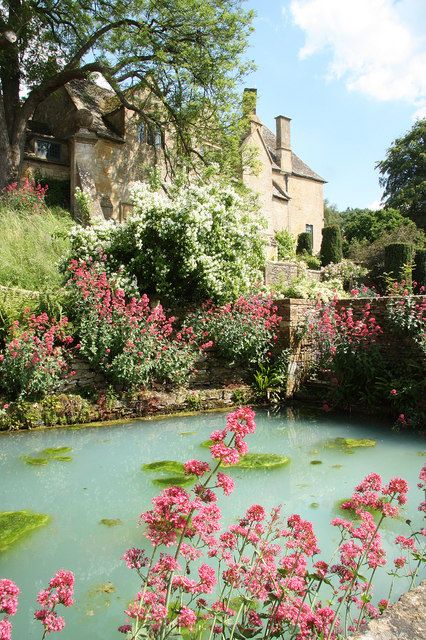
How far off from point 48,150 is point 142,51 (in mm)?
6734

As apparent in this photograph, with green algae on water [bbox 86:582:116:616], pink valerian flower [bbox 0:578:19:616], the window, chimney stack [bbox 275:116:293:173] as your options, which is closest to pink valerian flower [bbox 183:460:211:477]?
pink valerian flower [bbox 0:578:19:616]

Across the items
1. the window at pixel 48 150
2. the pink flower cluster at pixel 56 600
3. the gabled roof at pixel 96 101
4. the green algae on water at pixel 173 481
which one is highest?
the gabled roof at pixel 96 101

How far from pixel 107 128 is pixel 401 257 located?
568 inches

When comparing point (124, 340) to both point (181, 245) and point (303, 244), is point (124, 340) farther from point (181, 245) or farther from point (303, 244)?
point (303, 244)

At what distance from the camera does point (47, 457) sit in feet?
20.2

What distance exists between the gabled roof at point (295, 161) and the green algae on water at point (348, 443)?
30695 mm

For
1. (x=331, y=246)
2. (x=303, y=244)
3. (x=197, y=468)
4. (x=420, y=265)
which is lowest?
(x=197, y=468)

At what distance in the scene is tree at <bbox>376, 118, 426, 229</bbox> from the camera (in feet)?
137

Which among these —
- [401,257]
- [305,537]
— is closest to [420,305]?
[305,537]

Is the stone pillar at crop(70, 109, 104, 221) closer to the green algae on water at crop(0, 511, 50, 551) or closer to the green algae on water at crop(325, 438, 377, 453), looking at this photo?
the green algae on water at crop(325, 438, 377, 453)

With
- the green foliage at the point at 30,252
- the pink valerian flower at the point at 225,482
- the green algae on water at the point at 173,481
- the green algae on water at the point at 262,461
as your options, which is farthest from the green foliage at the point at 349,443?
the green foliage at the point at 30,252

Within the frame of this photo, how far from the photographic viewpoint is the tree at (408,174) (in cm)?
4162

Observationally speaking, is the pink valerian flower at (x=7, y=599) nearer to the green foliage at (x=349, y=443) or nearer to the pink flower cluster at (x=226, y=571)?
the pink flower cluster at (x=226, y=571)

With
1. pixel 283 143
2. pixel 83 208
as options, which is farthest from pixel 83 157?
pixel 283 143
